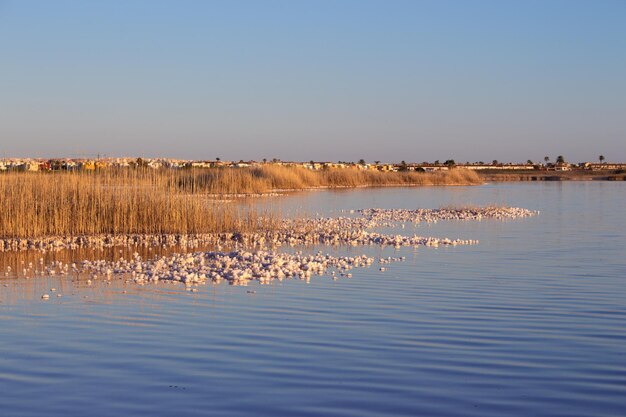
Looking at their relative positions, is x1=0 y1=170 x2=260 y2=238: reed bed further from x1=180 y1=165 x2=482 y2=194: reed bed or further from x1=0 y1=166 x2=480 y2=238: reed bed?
x1=180 y1=165 x2=482 y2=194: reed bed

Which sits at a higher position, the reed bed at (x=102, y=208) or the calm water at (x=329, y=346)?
the reed bed at (x=102, y=208)

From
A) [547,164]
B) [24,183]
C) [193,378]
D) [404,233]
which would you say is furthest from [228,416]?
[547,164]

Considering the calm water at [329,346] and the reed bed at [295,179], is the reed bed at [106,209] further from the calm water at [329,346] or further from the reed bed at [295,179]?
the reed bed at [295,179]

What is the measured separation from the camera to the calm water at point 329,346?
7367 millimetres

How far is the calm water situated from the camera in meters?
7.37

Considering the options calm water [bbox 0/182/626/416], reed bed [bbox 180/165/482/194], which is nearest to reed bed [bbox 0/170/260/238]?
calm water [bbox 0/182/626/416]

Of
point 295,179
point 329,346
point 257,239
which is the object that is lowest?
point 329,346

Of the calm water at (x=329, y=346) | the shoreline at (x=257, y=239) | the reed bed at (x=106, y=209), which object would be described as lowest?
the calm water at (x=329, y=346)

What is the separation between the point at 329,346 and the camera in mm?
9562

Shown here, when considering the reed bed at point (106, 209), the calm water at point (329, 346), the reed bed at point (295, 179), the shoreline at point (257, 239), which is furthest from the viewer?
the reed bed at point (295, 179)

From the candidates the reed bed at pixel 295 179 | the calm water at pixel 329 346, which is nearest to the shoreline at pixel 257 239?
the calm water at pixel 329 346

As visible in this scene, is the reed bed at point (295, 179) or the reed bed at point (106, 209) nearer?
the reed bed at point (106, 209)

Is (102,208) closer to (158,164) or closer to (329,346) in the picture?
(329,346)

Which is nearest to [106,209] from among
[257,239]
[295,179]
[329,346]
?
[257,239]
